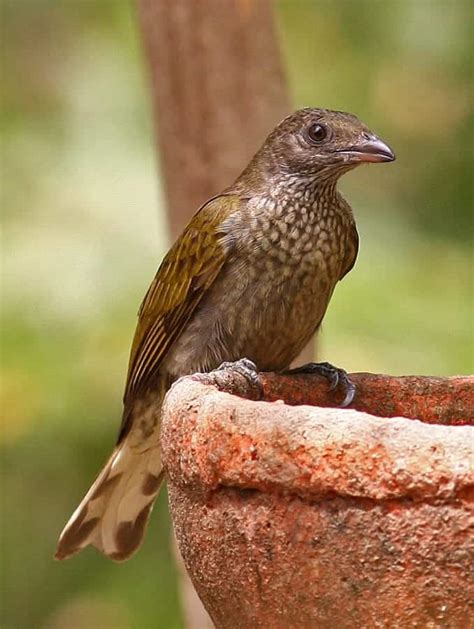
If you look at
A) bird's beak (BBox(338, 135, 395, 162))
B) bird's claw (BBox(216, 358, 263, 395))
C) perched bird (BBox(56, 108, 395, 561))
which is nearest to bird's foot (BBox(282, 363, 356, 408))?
bird's claw (BBox(216, 358, 263, 395))

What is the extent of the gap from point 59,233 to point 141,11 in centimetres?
222

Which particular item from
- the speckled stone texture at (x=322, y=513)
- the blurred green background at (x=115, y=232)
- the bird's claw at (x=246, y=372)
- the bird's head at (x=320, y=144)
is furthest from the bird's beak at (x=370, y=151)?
the blurred green background at (x=115, y=232)

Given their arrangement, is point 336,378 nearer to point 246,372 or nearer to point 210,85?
point 246,372

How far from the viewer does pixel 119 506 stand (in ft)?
13.3

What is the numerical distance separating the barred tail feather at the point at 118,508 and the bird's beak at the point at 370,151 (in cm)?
101

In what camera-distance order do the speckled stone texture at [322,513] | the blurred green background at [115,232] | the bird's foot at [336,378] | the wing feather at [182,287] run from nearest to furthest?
the speckled stone texture at [322,513]
the bird's foot at [336,378]
the wing feather at [182,287]
the blurred green background at [115,232]

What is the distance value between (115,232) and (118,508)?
277 centimetres

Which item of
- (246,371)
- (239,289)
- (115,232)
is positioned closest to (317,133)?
(239,289)

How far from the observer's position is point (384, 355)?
5.82 meters

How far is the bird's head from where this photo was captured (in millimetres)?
4031

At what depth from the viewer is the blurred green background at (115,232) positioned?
20.6 ft

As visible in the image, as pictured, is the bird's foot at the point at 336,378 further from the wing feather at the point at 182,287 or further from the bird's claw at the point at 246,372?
the wing feather at the point at 182,287

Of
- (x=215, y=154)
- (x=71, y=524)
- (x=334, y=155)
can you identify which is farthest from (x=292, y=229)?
(x=71, y=524)

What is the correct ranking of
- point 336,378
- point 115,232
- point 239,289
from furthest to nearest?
point 115,232 < point 239,289 < point 336,378
